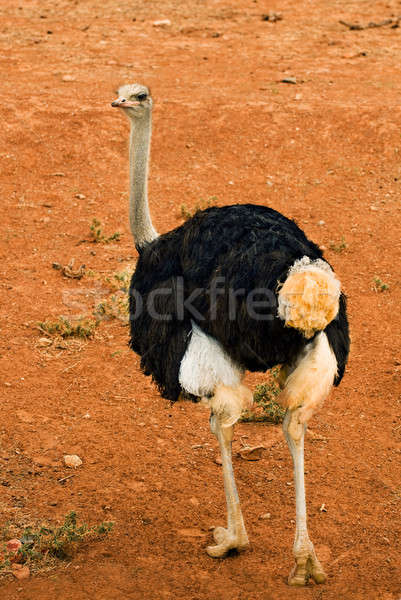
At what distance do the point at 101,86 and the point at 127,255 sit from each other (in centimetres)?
393

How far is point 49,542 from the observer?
4340mm

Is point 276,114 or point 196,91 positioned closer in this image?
point 276,114

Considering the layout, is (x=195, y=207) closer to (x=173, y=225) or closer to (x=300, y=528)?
(x=173, y=225)

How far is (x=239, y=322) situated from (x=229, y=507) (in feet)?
3.68

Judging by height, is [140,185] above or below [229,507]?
above

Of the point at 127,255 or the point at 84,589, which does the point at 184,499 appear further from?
the point at 127,255

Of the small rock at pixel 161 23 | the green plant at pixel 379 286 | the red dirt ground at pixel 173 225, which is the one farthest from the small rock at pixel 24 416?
the small rock at pixel 161 23

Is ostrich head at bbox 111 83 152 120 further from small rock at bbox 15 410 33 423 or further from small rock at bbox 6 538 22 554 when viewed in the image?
small rock at bbox 6 538 22 554

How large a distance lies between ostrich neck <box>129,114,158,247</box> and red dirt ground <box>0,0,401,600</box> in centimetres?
138

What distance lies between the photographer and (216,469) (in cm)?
521

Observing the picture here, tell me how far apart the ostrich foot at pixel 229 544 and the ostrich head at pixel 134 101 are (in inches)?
97.3

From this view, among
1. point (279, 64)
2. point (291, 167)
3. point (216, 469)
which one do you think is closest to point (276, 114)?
point (291, 167)

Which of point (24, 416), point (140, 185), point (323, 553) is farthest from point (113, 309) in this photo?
point (323, 553)

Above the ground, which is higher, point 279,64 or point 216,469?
point 279,64
